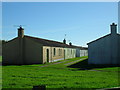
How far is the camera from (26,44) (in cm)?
3222

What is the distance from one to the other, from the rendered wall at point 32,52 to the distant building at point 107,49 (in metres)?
9.99

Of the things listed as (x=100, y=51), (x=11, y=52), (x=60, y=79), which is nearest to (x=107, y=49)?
(x=100, y=51)

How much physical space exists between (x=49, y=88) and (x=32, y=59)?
76.9 ft

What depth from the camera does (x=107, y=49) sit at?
26.3 m

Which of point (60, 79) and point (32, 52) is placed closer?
point (60, 79)

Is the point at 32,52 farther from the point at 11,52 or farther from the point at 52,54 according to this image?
the point at 52,54

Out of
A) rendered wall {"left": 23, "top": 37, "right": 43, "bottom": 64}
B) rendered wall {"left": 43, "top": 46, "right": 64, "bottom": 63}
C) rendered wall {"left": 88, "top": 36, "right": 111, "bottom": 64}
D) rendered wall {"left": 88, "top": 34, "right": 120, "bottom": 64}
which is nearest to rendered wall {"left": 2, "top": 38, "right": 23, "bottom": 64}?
rendered wall {"left": 23, "top": 37, "right": 43, "bottom": 64}

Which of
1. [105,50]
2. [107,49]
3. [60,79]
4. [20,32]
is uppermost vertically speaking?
[20,32]

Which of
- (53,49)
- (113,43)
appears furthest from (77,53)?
(113,43)

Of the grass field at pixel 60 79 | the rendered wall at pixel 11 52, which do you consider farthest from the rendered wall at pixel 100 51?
the rendered wall at pixel 11 52

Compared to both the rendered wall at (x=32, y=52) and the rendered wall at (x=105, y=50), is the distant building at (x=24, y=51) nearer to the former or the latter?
the rendered wall at (x=32, y=52)

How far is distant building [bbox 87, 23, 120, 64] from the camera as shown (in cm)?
2603

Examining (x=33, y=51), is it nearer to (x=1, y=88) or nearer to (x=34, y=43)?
(x=34, y=43)

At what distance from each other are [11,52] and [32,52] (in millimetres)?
4363
